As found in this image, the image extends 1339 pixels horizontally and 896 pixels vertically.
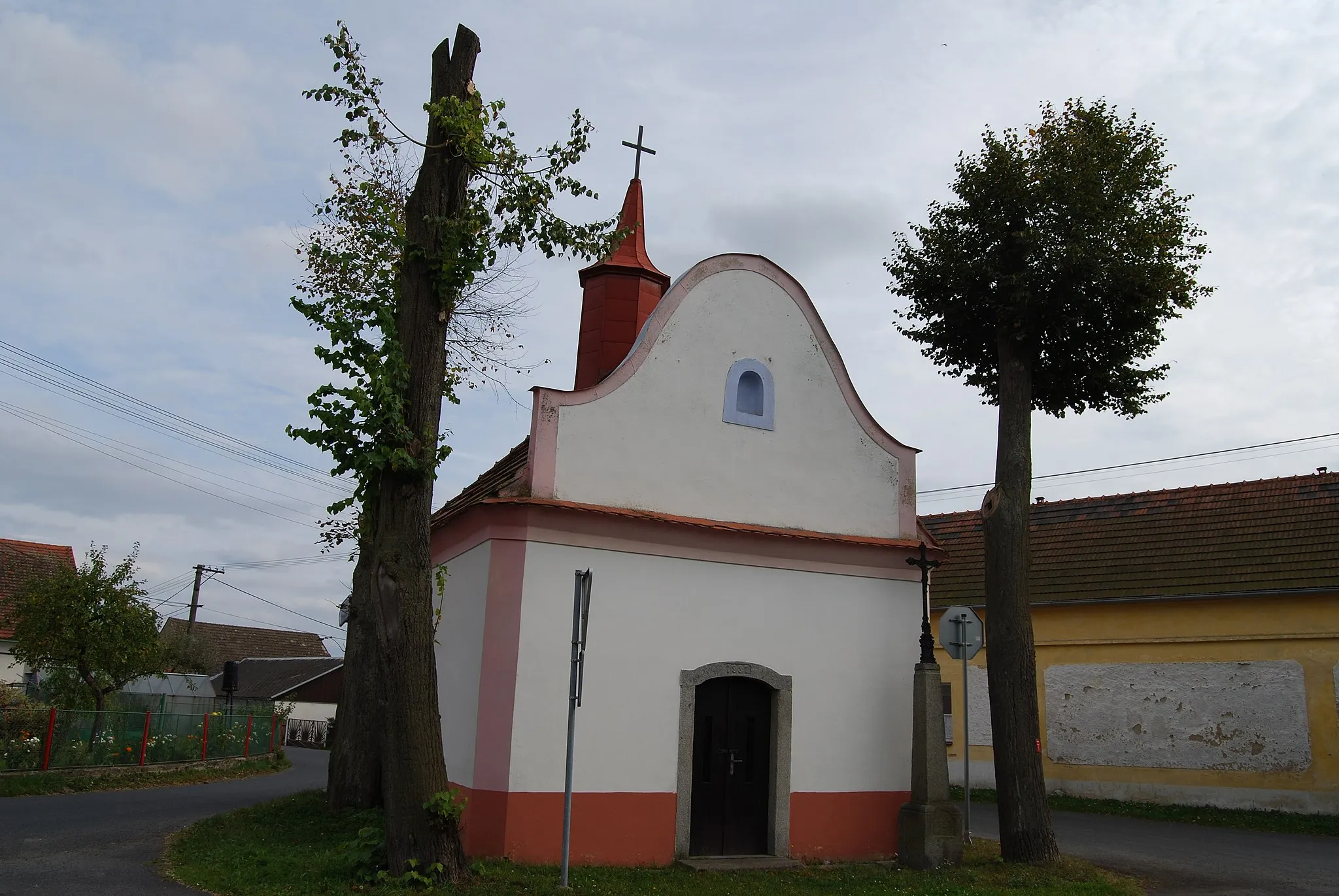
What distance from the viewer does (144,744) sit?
73.2 feet

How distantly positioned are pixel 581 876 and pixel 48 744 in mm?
14503

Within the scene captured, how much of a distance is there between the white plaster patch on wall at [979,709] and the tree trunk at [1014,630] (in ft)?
36.2

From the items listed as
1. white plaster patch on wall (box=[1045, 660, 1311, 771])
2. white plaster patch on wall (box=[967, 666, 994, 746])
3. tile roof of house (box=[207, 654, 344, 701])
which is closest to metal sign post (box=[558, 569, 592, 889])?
white plaster patch on wall (box=[1045, 660, 1311, 771])

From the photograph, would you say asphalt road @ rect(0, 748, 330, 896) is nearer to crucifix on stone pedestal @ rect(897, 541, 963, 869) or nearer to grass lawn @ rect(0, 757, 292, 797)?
grass lawn @ rect(0, 757, 292, 797)

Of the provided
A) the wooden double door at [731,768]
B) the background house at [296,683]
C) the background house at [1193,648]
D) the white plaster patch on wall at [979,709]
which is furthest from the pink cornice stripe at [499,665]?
the background house at [296,683]

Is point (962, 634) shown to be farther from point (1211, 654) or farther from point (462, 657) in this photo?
point (1211, 654)

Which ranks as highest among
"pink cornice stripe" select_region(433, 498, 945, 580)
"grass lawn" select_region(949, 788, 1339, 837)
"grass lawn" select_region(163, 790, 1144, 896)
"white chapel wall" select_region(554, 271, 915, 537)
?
"white chapel wall" select_region(554, 271, 915, 537)

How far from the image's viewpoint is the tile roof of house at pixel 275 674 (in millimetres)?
57250

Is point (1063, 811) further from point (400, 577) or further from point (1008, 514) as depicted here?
point (400, 577)

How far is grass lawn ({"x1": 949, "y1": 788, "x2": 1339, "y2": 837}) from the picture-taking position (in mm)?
16250

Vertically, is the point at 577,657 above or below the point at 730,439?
below

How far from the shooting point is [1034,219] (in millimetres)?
13086

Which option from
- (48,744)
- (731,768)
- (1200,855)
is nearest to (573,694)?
(731,768)

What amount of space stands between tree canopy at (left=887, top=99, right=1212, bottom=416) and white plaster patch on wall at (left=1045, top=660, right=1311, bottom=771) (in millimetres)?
A: 7563
